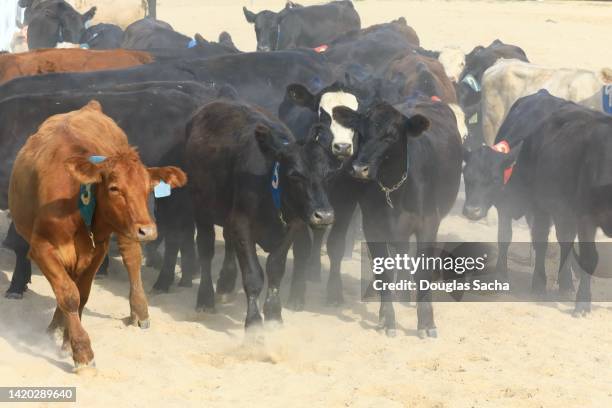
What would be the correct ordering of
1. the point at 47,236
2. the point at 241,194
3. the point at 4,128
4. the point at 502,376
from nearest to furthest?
the point at 47,236 → the point at 502,376 → the point at 241,194 → the point at 4,128

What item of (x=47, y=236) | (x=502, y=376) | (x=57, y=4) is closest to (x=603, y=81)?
(x=502, y=376)

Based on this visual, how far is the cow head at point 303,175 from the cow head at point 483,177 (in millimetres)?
2449

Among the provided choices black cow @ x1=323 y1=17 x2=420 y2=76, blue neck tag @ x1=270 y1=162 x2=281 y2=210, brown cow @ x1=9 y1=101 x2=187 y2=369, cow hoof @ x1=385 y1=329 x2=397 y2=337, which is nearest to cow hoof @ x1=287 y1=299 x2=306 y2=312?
cow hoof @ x1=385 y1=329 x2=397 y2=337

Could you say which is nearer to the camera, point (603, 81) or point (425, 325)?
point (425, 325)

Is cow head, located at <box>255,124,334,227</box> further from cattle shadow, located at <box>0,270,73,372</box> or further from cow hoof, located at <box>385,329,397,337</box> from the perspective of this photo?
cattle shadow, located at <box>0,270,73,372</box>

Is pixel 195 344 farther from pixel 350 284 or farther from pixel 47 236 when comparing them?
pixel 350 284

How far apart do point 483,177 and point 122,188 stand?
395 centimetres

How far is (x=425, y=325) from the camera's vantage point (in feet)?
24.8

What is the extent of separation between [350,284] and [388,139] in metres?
1.93

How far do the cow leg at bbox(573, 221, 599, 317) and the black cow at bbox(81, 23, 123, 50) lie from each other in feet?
34.3

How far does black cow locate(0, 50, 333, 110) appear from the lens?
984 centimetres

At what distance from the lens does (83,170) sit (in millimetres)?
6008

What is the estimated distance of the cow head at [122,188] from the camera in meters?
6.00

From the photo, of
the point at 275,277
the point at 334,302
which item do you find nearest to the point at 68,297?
the point at 275,277
